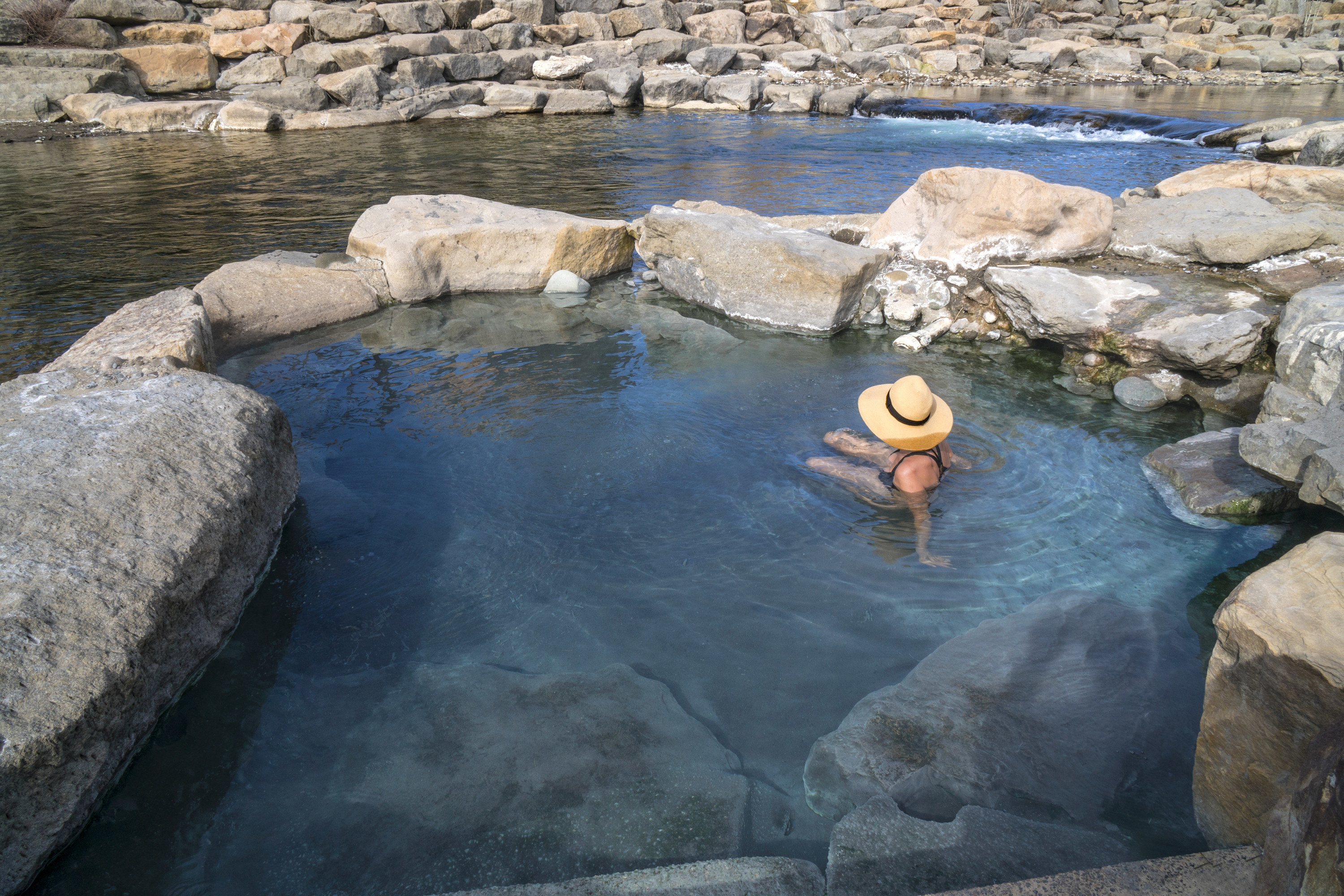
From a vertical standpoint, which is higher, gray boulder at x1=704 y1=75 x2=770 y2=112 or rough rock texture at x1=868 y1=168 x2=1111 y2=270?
gray boulder at x1=704 y1=75 x2=770 y2=112

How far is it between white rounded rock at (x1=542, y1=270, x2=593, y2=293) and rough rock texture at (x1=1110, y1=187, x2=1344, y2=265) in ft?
14.0

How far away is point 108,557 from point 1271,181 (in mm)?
8238

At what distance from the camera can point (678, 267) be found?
22.1 feet

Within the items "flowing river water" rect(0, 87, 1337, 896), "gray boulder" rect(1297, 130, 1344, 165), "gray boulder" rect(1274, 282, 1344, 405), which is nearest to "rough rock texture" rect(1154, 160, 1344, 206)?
"gray boulder" rect(1274, 282, 1344, 405)

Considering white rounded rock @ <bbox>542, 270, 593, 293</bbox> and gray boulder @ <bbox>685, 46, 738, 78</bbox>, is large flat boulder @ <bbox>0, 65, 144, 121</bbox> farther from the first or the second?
white rounded rock @ <bbox>542, 270, 593, 293</bbox>

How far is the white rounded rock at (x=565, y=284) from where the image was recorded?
23.2 feet

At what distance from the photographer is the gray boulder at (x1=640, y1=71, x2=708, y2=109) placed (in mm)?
19703

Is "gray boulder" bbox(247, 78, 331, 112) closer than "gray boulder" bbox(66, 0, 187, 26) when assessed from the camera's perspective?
Yes

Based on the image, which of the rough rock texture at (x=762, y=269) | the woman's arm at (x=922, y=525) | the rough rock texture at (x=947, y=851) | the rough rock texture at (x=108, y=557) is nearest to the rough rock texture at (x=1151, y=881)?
the rough rock texture at (x=947, y=851)

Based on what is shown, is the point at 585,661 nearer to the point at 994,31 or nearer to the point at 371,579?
the point at 371,579

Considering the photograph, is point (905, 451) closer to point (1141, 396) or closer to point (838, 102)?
point (1141, 396)

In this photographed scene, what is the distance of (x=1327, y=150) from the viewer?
8.84 meters

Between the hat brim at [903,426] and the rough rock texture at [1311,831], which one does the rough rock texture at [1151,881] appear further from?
the hat brim at [903,426]

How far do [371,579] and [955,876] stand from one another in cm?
254
